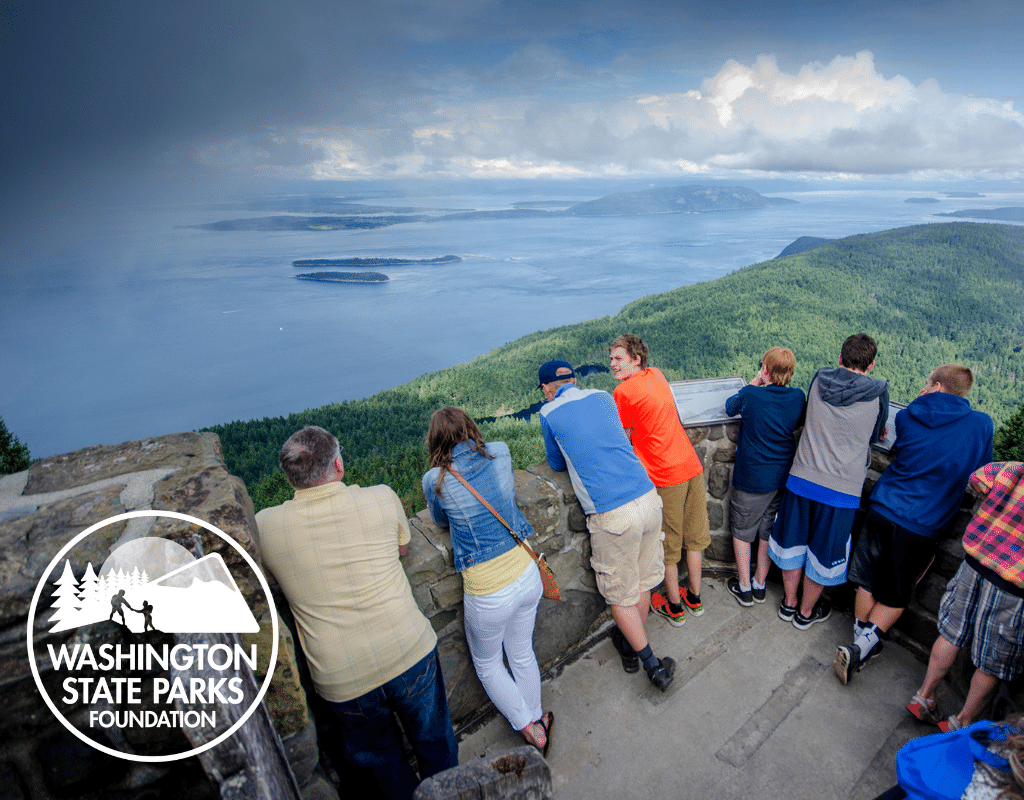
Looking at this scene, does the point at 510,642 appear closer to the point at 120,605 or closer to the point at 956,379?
the point at 120,605

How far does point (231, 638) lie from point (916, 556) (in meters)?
3.27

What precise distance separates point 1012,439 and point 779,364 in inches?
247

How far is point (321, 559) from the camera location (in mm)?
1635

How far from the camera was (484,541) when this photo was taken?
2068 millimetres

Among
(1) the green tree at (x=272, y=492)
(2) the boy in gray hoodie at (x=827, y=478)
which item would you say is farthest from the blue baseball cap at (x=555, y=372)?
(1) the green tree at (x=272, y=492)

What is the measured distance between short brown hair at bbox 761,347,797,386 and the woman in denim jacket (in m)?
1.73

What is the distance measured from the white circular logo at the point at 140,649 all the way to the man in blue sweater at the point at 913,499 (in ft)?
10.1

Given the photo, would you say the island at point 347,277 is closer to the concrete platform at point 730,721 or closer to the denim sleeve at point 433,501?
the denim sleeve at point 433,501

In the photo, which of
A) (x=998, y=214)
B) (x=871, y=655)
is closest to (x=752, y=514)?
(x=871, y=655)

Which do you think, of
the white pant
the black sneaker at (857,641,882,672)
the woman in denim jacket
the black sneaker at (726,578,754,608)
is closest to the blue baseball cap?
the woman in denim jacket

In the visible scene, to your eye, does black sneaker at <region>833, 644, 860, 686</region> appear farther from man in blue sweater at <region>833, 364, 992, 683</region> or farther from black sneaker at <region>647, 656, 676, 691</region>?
black sneaker at <region>647, 656, 676, 691</region>

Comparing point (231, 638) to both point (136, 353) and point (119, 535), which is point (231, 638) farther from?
point (136, 353)

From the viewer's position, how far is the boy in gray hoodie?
8.48 ft

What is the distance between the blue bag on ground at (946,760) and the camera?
133cm
